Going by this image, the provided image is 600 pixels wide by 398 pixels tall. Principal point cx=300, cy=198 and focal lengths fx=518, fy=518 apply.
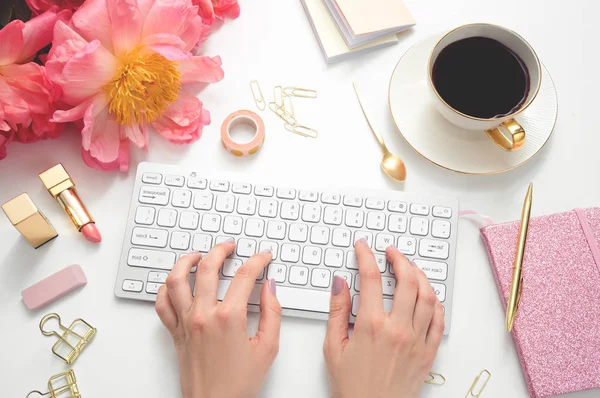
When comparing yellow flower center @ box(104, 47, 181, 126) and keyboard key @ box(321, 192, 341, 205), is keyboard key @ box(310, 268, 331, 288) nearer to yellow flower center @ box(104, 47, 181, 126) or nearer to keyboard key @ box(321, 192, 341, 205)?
keyboard key @ box(321, 192, 341, 205)

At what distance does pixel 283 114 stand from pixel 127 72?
22 centimetres

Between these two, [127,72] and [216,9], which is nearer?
[127,72]

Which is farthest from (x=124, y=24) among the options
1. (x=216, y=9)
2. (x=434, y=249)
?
(x=434, y=249)

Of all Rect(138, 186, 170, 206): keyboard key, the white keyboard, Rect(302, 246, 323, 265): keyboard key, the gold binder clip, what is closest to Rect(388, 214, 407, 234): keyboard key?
the white keyboard

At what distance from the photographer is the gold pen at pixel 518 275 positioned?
66 cm

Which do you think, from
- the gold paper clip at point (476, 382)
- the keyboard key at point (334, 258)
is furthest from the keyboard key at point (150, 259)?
the gold paper clip at point (476, 382)

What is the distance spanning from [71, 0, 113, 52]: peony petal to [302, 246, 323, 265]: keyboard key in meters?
0.37

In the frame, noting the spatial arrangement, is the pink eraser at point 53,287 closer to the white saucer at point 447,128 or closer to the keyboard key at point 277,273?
the keyboard key at point 277,273

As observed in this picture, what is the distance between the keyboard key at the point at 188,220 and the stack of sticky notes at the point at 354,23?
0.31 m

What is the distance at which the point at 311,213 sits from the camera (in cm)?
70

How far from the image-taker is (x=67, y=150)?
29.2 inches

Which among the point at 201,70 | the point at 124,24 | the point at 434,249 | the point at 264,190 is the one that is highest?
the point at 124,24

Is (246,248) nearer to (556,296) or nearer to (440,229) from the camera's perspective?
(440,229)

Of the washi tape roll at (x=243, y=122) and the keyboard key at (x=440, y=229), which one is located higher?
the washi tape roll at (x=243, y=122)
